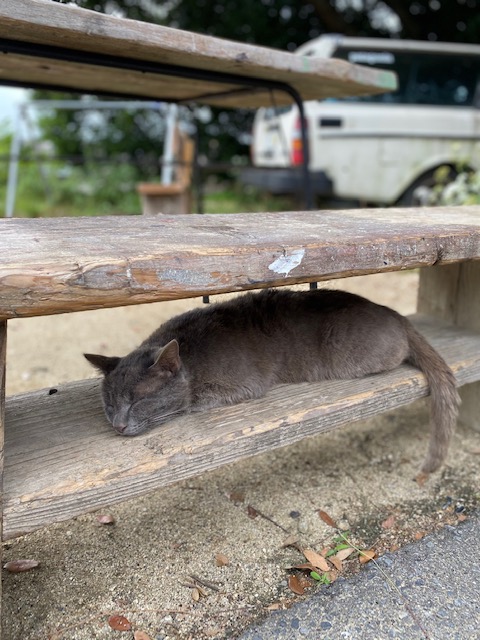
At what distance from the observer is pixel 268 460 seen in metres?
2.46

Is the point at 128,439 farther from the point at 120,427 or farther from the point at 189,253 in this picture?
the point at 189,253

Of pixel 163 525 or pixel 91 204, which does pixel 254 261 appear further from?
pixel 91 204

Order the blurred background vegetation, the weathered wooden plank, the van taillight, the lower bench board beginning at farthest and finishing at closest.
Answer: the blurred background vegetation
the van taillight
the lower bench board
the weathered wooden plank

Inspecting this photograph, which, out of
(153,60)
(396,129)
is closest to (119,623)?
(153,60)

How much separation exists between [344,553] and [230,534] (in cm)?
40

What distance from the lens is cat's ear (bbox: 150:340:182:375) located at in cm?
164

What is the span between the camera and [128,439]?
63.9 inches

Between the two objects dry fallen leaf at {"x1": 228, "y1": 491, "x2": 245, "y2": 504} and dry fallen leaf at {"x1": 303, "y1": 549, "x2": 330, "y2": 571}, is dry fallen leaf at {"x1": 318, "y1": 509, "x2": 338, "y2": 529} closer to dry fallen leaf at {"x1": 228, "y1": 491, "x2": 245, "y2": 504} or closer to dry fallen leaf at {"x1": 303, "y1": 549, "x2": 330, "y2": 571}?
dry fallen leaf at {"x1": 303, "y1": 549, "x2": 330, "y2": 571}

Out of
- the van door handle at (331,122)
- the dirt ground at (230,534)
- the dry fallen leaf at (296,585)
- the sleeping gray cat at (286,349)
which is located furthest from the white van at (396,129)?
the dry fallen leaf at (296,585)

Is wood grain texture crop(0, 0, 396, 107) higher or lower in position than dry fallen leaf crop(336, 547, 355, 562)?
higher

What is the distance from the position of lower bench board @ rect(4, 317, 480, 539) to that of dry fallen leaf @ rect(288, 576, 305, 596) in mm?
443

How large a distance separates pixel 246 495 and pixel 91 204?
746 cm

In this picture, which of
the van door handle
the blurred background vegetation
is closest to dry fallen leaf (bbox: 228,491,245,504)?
the van door handle

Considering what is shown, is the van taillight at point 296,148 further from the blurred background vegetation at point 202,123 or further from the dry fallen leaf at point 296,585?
the dry fallen leaf at point 296,585
